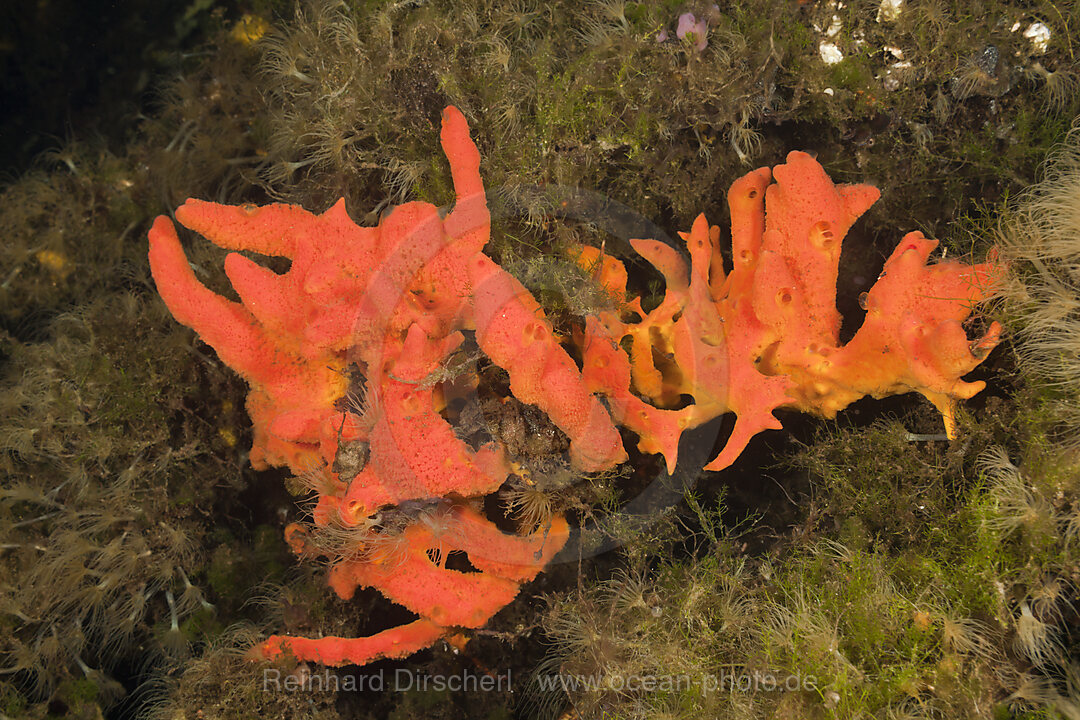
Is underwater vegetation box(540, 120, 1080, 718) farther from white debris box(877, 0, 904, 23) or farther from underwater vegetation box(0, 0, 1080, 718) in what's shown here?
white debris box(877, 0, 904, 23)

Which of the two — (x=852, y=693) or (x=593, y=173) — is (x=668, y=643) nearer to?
(x=852, y=693)

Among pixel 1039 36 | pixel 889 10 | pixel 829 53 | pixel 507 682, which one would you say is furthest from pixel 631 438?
pixel 1039 36

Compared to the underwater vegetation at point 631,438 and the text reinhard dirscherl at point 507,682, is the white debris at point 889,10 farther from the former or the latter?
the text reinhard dirscherl at point 507,682

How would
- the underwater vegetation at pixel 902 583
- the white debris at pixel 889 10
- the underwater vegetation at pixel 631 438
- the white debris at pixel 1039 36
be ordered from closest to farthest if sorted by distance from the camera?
the underwater vegetation at pixel 902 583 → the underwater vegetation at pixel 631 438 → the white debris at pixel 1039 36 → the white debris at pixel 889 10

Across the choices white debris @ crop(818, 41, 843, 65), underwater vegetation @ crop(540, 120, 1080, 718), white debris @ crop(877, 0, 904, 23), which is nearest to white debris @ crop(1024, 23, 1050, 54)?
underwater vegetation @ crop(540, 120, 1080, 718)

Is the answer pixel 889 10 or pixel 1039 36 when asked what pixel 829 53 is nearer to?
pixel 889 10

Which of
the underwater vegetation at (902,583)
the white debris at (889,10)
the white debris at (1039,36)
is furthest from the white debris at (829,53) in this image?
the underwater vegetation at (902,583)

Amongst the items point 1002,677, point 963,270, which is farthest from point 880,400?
point 1002,677

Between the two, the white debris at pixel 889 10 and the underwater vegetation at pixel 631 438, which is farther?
the white debris at pixel 889 10
